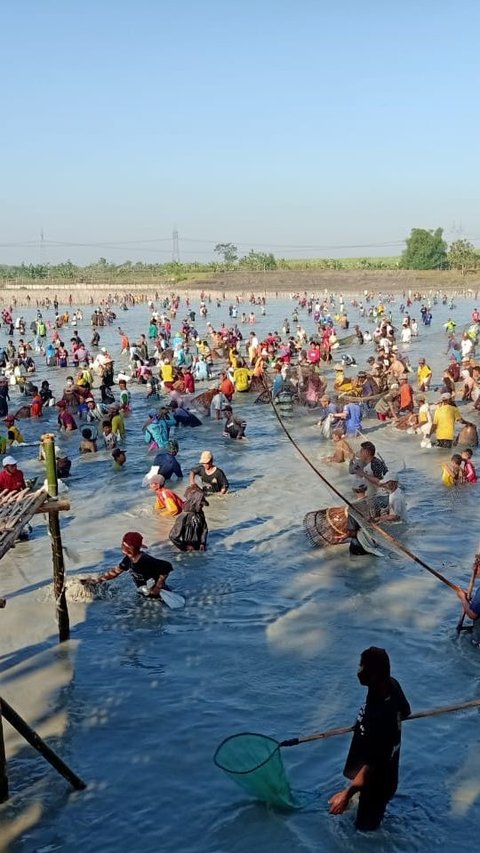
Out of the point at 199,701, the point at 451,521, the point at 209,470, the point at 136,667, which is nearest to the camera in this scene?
the point at 199,701

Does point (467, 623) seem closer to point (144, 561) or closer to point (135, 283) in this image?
point (144, 561)

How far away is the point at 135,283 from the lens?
91.0 m

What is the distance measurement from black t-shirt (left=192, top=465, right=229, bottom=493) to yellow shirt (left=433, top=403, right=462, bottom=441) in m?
5.41

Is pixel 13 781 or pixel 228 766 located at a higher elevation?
pixel 228 766

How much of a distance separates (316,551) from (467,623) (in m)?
2.89

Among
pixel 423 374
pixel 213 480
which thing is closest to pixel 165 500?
pixel 213 480

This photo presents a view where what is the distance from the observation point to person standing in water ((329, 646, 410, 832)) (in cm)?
482

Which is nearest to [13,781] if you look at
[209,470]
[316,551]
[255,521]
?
[316,551]

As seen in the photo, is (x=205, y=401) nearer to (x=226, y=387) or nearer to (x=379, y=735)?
(x=226, y=387)

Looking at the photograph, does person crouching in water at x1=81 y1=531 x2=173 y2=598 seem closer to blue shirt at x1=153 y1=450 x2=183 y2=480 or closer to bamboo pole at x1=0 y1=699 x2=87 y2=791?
bamboo pole at x1=0 y1=699 x2=87 y2=791

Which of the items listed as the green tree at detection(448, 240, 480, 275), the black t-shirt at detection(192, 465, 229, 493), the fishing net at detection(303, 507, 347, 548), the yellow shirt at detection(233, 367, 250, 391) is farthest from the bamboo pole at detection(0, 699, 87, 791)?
the green tree at detection(448, 240, 480, 275)

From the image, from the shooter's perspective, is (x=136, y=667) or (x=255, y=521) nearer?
(x=136, y=667)

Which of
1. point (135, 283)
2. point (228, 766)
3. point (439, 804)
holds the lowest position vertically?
point (439, 804)

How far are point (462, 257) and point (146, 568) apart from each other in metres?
84.9
